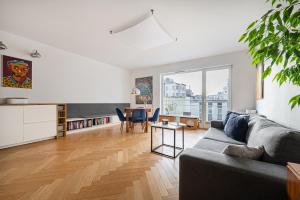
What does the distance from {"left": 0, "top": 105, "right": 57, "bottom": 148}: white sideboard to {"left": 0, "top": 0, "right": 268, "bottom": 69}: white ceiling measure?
5.79 feet

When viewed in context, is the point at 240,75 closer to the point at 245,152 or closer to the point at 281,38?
the point at 245,152

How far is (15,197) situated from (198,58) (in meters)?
5.33

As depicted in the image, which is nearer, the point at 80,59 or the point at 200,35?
the point at 200,35

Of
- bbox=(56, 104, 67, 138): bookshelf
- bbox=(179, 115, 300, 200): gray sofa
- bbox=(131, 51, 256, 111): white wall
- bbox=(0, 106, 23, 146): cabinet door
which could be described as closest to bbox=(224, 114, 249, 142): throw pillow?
bbox=(179, 115, 300, 200): gray sofa

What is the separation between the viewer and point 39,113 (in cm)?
332

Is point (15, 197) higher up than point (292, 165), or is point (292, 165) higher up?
point (292, 165)

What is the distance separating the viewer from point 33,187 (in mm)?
1630

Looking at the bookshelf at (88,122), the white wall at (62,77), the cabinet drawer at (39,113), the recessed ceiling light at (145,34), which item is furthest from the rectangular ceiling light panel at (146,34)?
the bookshelf at (88,122)

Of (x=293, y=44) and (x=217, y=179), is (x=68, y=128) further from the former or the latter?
(x=293, y=44)

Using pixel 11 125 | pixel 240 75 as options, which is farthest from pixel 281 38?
pixel 11 125

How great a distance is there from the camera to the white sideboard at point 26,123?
9.25ft

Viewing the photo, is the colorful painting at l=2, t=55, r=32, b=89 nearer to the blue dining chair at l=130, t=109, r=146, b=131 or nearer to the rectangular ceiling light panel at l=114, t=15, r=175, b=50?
the rectangular ceiling light panel at l=114, t=15, r=175, b=50

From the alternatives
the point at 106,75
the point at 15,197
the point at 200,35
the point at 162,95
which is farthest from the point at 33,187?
the point at 162,95

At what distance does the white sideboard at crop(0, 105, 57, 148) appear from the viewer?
9.25ft
